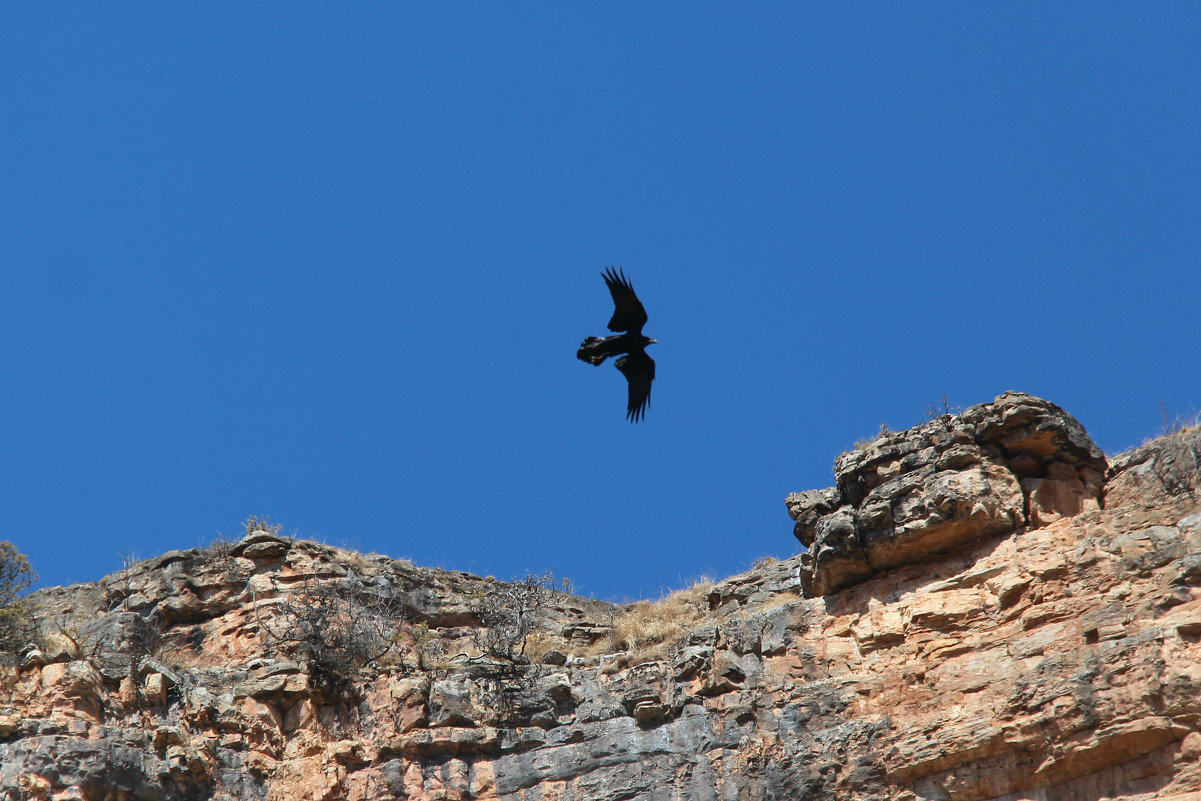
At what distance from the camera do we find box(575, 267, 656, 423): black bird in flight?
16328mm

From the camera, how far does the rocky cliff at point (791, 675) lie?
43.2 feet

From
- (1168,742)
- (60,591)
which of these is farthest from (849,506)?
(60,591)

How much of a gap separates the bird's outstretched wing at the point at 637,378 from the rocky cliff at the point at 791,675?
2610 millimetres

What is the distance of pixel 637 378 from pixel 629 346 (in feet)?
1.41

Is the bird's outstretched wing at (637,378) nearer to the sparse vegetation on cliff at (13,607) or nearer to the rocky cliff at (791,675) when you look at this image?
the rocky cliff at (791,675)

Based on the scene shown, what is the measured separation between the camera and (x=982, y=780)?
13.2 meters

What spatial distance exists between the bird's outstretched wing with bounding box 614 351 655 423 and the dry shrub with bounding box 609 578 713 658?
300 centimetres

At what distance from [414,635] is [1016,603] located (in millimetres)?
8102

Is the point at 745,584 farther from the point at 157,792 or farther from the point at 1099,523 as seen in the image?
the point at 157,792

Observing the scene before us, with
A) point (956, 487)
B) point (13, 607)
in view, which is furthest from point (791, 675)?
point (13, 607)

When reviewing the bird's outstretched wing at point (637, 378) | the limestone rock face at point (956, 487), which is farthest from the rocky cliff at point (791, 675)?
the bird's outstretched wing at point (637, 378)

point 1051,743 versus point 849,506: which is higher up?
point 849,506

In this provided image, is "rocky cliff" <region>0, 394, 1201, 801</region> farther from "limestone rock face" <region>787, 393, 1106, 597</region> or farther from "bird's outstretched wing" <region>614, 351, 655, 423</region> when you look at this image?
"bird's outstretched wing" <region>614, 351, 655, 423</region>

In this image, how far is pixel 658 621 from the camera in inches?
712
